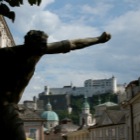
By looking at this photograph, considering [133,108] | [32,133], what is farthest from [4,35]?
[32,133]

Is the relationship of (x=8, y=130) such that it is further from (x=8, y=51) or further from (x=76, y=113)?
(x=76, y=113)

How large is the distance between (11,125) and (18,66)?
554 millimetres

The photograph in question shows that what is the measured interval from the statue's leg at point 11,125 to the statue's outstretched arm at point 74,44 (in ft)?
2.16

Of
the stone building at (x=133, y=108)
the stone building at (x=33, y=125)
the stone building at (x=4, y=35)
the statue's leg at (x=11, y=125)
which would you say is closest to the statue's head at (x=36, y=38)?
the statue's leg at (x=11, y=125)

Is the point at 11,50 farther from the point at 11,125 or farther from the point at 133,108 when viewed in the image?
the point at 133,108

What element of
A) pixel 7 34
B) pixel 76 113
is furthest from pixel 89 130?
pixel 76 113

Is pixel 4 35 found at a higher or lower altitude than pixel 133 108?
higher

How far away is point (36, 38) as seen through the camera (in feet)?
15.1

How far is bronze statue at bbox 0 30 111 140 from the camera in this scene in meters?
4.59

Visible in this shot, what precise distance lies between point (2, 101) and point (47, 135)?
109m

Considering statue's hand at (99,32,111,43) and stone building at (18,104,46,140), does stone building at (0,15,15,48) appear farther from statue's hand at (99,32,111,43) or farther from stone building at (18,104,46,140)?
statue's hand at (99,32,111,43)

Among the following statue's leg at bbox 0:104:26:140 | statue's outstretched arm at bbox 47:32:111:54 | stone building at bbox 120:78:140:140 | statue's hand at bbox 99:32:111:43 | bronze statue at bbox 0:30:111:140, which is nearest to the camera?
statue's leg at bbox 0:104:26:140

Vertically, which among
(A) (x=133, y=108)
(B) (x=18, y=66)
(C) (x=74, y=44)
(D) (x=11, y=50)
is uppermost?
(A) (x=133, y=108)

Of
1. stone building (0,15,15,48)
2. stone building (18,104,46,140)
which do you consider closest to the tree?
stone building (0,15,15,48)
